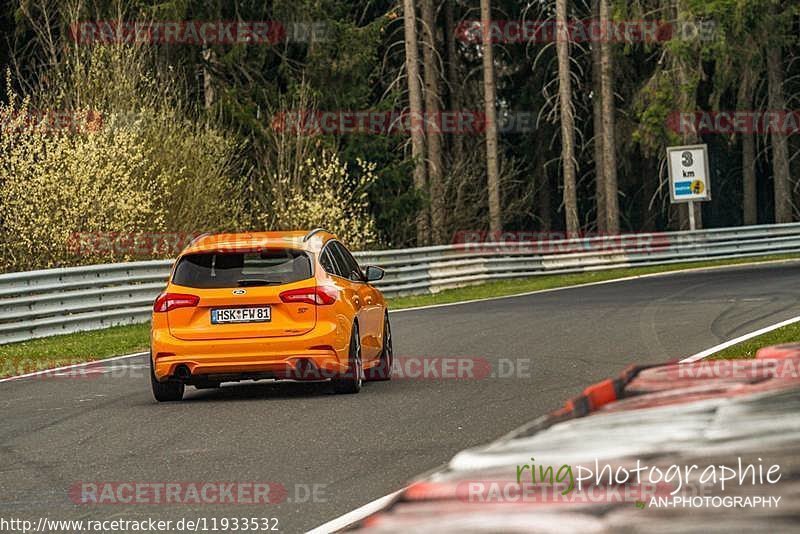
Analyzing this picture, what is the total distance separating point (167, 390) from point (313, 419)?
212cm

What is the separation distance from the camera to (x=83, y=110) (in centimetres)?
2752

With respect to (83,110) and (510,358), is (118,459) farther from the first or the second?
(83,110)

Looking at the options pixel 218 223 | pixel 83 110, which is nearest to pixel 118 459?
pixel 83 110

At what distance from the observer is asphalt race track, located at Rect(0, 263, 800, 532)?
8.09 m

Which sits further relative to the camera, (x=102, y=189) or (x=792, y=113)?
(x=792, y=113)

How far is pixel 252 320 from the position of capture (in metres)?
12.5

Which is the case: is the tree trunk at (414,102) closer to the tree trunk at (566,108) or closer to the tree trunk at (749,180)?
the tree trunk at (566,108)

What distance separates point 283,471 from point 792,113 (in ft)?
151

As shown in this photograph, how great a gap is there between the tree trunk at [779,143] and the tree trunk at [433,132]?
36.8 feet

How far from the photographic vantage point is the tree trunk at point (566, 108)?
4656 cm
